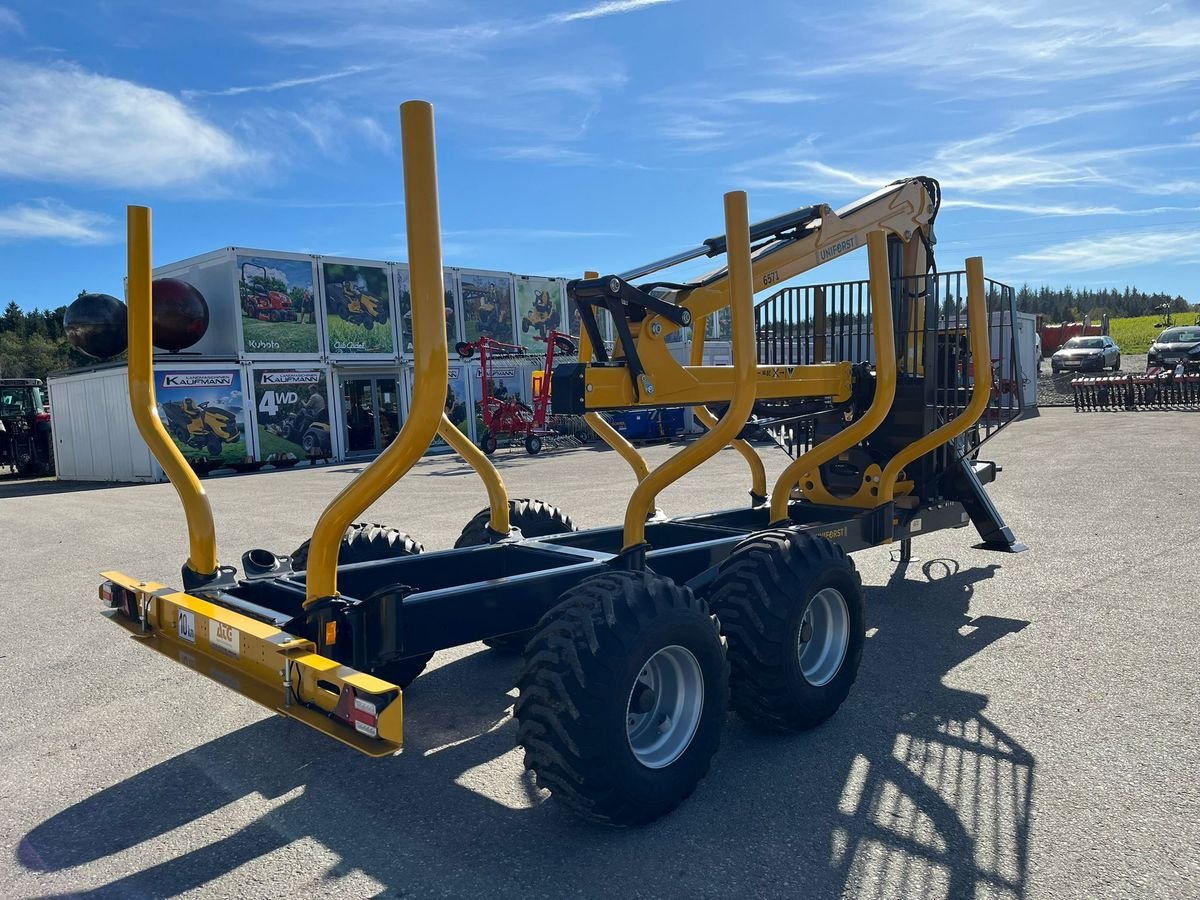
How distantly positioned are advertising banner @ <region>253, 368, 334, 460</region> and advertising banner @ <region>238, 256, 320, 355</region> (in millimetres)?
679

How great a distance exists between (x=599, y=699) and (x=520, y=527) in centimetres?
262

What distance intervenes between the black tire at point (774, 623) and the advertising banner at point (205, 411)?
19442 mm

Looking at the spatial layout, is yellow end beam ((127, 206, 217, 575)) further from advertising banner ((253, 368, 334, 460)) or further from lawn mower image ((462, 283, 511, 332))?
lawn mower image ((462, 283, 511, 332))

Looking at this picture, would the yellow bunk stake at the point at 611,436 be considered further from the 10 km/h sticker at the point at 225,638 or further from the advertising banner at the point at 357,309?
the advertising banner at the point at 357,309

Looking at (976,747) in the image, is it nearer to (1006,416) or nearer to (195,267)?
(1006,416)

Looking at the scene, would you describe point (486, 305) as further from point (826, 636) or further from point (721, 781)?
point (721, 781)

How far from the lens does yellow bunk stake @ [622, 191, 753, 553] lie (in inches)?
165

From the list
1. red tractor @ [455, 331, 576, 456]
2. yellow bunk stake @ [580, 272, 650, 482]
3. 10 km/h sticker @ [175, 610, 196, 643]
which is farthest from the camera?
red tractor @ [455, 331, 576, 456]

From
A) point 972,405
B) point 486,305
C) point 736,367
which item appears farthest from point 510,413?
point 736,367

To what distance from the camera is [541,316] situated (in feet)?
99.4

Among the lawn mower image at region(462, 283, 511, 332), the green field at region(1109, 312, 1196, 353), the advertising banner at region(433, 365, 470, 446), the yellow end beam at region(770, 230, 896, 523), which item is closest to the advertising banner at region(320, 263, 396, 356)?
the advertising banner at region(433, 365, 470, 446)

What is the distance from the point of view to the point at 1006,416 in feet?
22.5

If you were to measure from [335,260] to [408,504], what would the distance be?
1352 centimetres

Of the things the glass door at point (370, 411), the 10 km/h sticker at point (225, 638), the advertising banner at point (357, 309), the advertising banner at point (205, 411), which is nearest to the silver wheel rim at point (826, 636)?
the 10 km/h sticker at point (225, 638)
